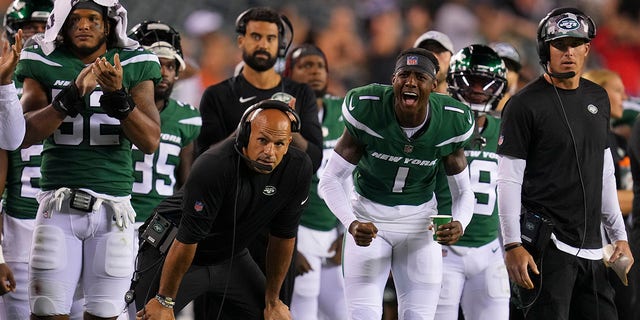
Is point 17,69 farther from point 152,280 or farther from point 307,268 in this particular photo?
point 307,268

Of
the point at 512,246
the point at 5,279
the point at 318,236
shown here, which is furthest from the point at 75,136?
the point at 318,236

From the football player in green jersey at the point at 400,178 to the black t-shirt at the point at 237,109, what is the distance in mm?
722

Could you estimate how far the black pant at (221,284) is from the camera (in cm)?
488

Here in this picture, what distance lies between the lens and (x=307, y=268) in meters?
6.57

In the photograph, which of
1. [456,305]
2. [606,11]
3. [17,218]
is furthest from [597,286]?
[606,11]

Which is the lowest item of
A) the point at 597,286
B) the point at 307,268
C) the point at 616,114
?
the point at 307,268

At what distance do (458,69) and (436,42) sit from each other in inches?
24.3

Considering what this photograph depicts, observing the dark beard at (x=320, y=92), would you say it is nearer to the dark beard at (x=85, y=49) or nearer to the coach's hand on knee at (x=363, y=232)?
the coach's hand on knee at (x=363, y=232)

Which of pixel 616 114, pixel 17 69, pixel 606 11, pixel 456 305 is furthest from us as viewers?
pixel 606 11

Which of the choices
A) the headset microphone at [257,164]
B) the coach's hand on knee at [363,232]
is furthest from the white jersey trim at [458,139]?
the headset microphone at [257,164]

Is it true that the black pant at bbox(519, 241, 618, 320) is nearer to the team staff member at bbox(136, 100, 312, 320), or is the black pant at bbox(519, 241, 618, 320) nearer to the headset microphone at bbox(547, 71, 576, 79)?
the headset microphone at bbox(547, 71, 576, 79)

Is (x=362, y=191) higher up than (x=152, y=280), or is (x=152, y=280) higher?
(x=362, y=191)

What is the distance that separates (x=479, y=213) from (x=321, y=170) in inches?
51.1

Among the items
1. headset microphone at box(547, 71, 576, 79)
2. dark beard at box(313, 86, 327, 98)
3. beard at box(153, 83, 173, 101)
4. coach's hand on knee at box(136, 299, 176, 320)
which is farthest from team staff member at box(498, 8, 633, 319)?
dark beard at box(313, 86, 327, 98)
